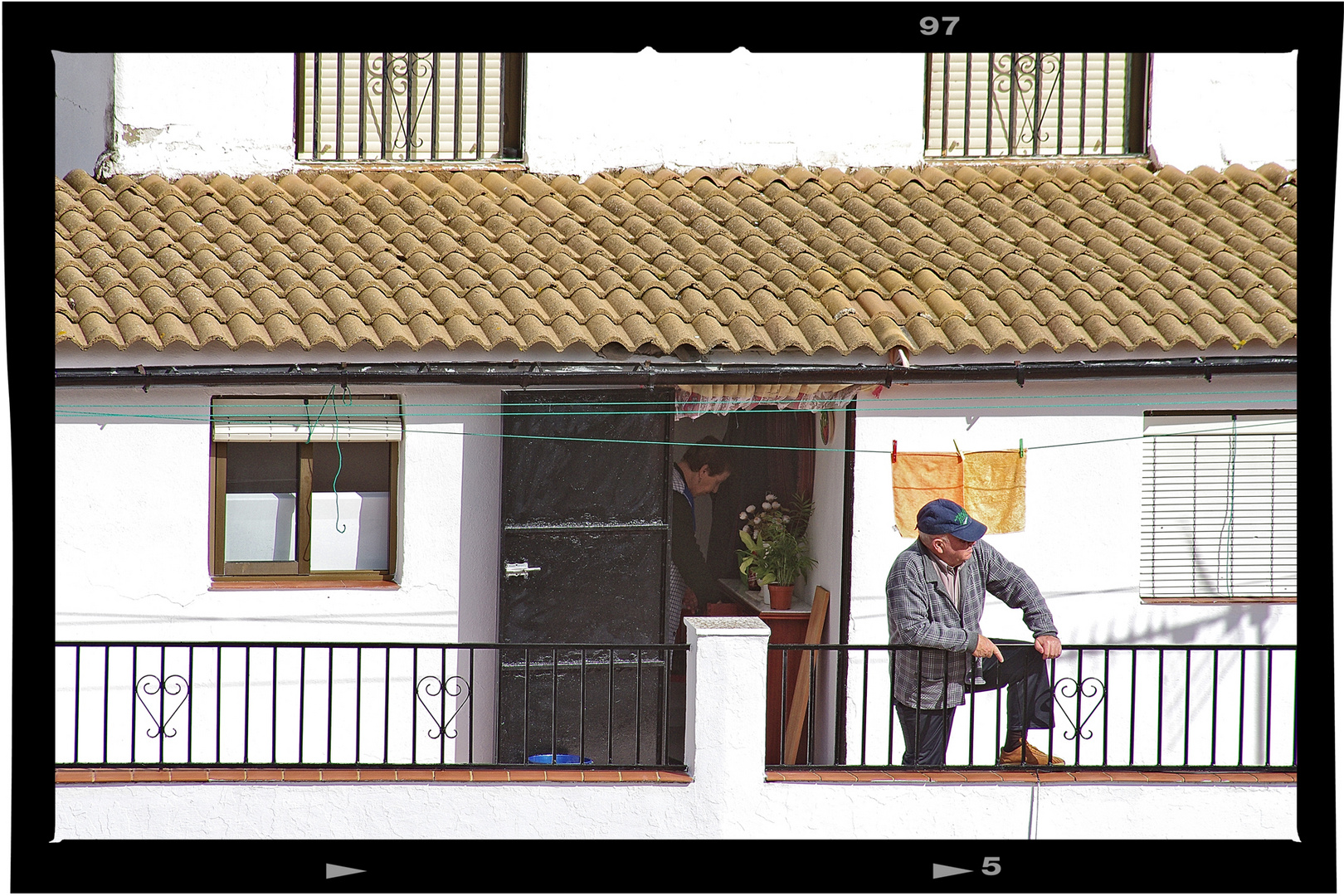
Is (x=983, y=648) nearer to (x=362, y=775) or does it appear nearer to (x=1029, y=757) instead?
(x=1029, y=757)

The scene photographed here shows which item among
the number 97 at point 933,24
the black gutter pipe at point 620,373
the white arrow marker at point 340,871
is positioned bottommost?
the white arrow marker at point 340,871

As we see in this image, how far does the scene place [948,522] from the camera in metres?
6.58

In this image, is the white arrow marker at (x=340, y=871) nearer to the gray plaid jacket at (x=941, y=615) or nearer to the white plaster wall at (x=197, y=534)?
the gray plaid jacket at (x=941, y=615)

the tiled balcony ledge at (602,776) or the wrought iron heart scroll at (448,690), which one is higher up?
the wrought iron heart scroll at (448,690)

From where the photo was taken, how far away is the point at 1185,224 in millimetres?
8281

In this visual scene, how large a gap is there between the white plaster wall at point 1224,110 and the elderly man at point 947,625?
4.12 metres

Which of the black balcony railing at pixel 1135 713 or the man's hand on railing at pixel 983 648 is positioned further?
the black balcony railing at pixel 1135 713

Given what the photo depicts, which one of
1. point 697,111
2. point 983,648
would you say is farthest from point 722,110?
point 983,648

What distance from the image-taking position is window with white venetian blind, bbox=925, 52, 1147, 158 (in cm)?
897

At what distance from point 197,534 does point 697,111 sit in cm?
448

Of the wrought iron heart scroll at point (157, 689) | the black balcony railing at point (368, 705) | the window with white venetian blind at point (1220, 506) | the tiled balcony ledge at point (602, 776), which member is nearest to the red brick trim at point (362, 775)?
the tiled balcony ledge at point (602, 776)

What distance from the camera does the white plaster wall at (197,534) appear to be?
23.8 ft

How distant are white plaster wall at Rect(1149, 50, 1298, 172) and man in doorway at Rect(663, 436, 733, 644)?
13.1ft

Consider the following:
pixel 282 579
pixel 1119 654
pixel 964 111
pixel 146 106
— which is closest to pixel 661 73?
pixel 964 111
